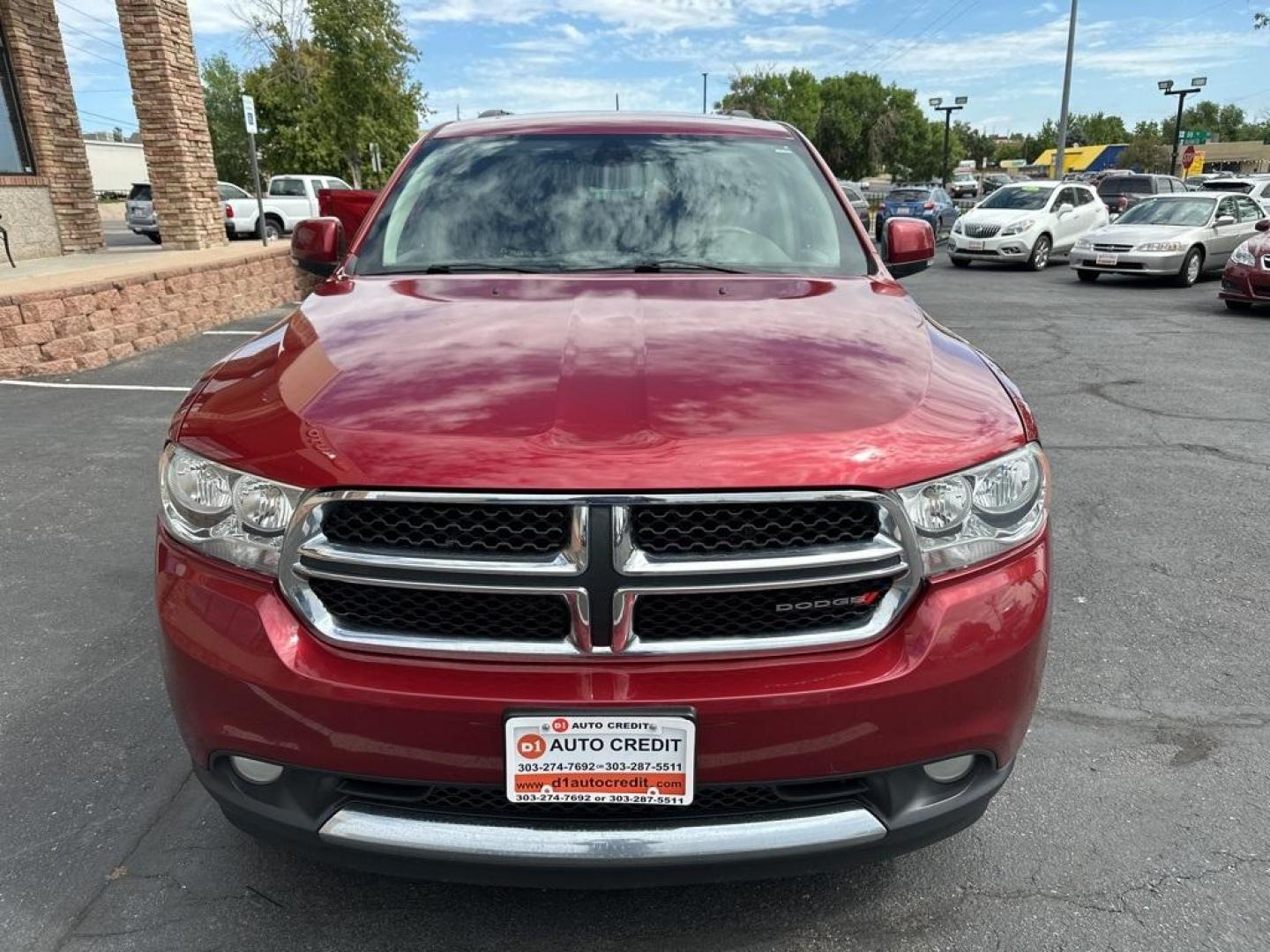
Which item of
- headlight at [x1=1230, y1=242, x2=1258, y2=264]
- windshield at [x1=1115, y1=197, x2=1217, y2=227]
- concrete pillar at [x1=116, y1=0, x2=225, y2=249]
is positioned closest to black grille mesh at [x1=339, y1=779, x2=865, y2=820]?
headlight at [x1=1230, y1=242, x2=1258, y2=264]

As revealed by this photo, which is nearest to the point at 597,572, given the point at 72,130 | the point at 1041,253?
the point at 72,130

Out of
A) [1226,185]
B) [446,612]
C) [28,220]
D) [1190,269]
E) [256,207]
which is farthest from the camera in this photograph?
[1226,185]

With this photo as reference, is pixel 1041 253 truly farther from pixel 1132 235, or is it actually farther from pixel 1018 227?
pixel 1132 235

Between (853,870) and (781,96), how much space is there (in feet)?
277

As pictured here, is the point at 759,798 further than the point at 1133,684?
No

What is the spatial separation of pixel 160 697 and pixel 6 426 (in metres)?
4.64

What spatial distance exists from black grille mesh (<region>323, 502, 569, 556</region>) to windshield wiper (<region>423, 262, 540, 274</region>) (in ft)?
4.30

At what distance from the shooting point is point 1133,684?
10.4 feet

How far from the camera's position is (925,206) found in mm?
28641

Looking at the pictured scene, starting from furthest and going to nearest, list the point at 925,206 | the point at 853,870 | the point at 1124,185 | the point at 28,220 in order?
the point at 1124,185, the point at 925,206, the point at 28,220, the point at 853,870

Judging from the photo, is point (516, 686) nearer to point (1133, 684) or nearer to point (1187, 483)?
point (1133, 684)

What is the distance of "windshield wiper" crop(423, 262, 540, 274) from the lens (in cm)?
288

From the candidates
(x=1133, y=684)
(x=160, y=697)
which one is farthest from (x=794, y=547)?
(x=160, y=697)

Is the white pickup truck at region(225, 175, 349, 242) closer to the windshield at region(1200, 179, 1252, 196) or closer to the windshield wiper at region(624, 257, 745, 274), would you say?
the windshield wiper at region(624, 257, 745, 274)
